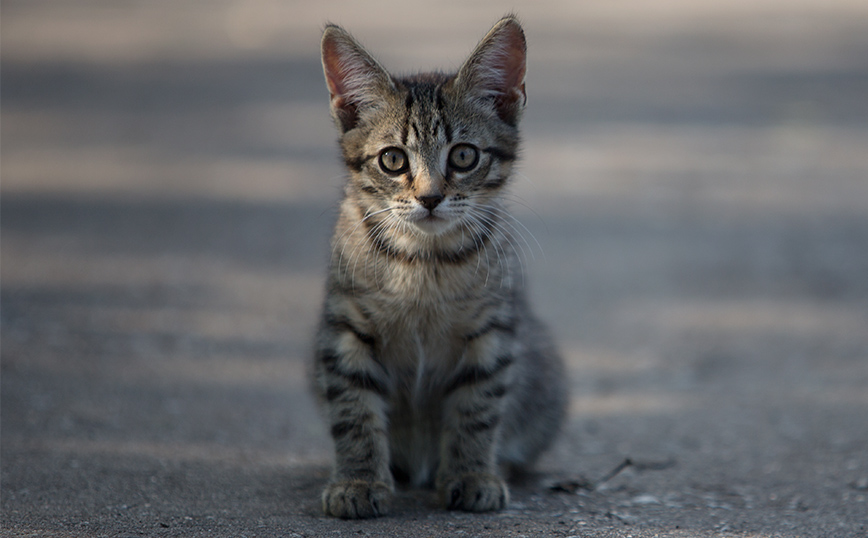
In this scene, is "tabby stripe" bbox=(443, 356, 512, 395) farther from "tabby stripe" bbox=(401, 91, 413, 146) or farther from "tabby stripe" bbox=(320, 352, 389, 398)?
"tabby stripe" bbox=(401, 91, 413, 146)

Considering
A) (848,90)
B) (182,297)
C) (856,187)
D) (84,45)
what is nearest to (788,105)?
(848,90)

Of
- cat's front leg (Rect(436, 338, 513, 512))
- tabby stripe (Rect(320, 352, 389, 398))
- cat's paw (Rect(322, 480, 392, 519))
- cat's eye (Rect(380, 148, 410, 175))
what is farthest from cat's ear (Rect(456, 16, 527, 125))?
cat's paw (Rect(322, 480, 392, 519))

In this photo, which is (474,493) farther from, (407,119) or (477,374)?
(407,119)

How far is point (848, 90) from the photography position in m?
10.1

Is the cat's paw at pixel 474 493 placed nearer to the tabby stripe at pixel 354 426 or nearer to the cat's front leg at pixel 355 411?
the cat's front leg at pixel 355 411

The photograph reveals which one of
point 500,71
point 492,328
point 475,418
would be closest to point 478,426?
point 475,418

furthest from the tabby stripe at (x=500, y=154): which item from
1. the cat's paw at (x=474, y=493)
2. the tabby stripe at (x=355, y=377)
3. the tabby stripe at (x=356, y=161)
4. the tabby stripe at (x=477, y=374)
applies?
the cat's paw at (x=474, y=493)

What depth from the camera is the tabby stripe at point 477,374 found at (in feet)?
10.8

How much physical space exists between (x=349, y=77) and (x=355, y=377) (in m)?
1.06

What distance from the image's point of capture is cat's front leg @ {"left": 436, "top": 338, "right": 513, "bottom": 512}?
327 centimetres

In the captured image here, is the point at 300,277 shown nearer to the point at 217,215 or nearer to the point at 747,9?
the point at 217,215

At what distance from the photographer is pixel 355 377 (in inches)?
126

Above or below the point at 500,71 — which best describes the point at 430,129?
below

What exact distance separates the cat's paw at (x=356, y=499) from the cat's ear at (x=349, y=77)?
1.25 m
